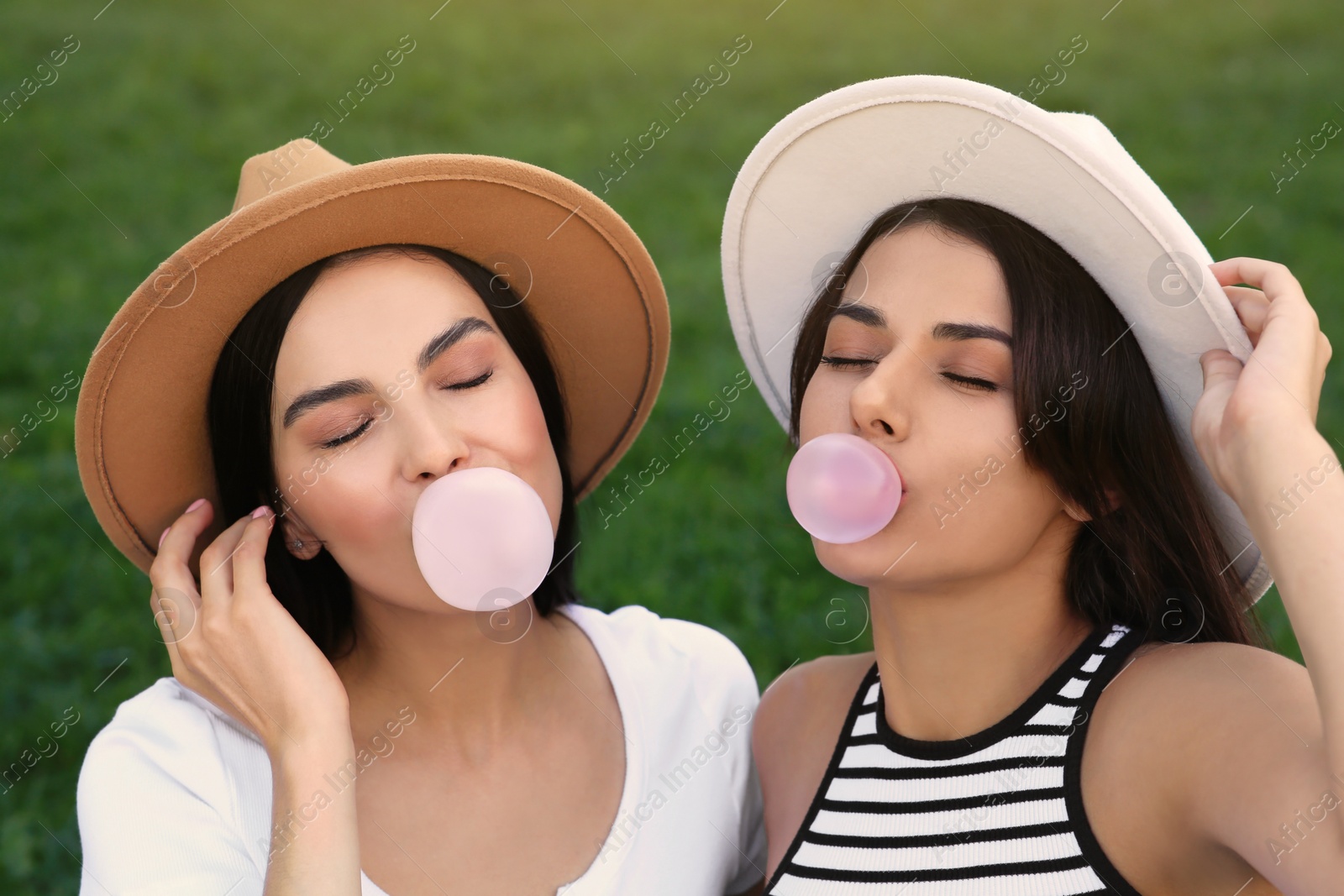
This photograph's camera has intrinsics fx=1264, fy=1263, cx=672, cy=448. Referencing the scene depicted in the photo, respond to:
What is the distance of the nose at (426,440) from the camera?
2082mm

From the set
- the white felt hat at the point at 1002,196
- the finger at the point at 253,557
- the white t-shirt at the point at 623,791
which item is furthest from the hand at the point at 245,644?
the white felt hat at the point at 1002,196

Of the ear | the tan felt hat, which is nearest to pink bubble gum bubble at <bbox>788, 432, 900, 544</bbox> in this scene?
the tan felt hat

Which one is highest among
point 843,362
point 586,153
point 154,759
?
point 843,362

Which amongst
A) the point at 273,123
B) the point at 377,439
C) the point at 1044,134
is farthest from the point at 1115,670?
the point at 273,123

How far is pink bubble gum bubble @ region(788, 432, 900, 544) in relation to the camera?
197 cm

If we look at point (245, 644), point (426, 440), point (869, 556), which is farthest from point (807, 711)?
point (245, 644)

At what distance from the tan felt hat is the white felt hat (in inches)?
12.4

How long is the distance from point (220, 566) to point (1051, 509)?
1489 mm

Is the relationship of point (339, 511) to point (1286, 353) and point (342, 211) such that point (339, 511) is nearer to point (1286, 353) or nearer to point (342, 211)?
point (342, 211)

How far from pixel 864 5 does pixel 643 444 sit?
539 centimetres

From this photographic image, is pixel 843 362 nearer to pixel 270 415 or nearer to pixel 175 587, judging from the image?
pixel 270 415

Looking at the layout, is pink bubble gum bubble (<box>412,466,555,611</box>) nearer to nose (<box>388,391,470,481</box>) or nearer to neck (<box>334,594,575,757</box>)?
nose (<box>388,391,470,481</box>)

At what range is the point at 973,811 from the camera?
2.10 metres

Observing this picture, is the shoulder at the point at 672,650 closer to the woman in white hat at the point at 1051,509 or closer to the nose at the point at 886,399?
the woman in white hat at the point at 1051,509
